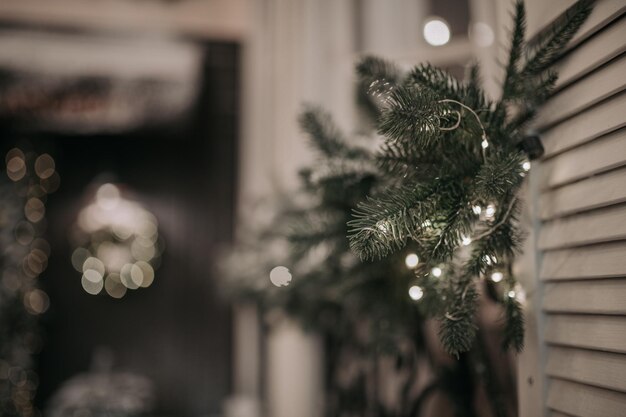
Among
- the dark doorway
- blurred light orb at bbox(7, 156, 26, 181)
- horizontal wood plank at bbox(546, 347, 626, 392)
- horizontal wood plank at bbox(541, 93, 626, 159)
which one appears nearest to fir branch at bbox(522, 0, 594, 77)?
horizontal wood plank at bbox(541, 93, 626, 159)

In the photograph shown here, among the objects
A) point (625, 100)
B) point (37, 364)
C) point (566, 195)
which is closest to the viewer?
point (625, 100)

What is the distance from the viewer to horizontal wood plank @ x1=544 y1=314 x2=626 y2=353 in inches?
29.6

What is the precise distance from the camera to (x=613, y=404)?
75 centimetres

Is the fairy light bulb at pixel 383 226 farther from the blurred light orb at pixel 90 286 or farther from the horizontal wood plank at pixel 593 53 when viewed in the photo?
the blurred light orb at pixel 90 286

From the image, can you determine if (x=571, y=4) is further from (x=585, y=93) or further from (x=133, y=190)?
(x=133, y=190)

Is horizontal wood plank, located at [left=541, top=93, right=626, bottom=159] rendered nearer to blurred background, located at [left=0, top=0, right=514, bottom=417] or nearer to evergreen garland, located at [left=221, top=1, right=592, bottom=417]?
evergreen garland, located at [left=221, top=1, right=592, bottom=417]

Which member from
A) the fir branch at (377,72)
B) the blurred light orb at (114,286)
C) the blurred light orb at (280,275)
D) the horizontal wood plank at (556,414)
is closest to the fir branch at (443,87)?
the fir branch at (377,72)

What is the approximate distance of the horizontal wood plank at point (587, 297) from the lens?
752mm

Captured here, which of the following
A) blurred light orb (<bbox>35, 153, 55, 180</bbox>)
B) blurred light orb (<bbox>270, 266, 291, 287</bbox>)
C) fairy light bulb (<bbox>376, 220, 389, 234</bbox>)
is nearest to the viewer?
fairy light bulb (<bbox>376, 220, 389, 234</bbox>)

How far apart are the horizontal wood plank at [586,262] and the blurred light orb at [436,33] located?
3.62ft

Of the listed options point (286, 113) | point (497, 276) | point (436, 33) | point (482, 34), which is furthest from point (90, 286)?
point (497, 276)

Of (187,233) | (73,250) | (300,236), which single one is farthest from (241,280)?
(73,250)

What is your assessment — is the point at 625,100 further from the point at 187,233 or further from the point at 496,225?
the point at 187,233

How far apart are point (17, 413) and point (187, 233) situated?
1.36 meters
